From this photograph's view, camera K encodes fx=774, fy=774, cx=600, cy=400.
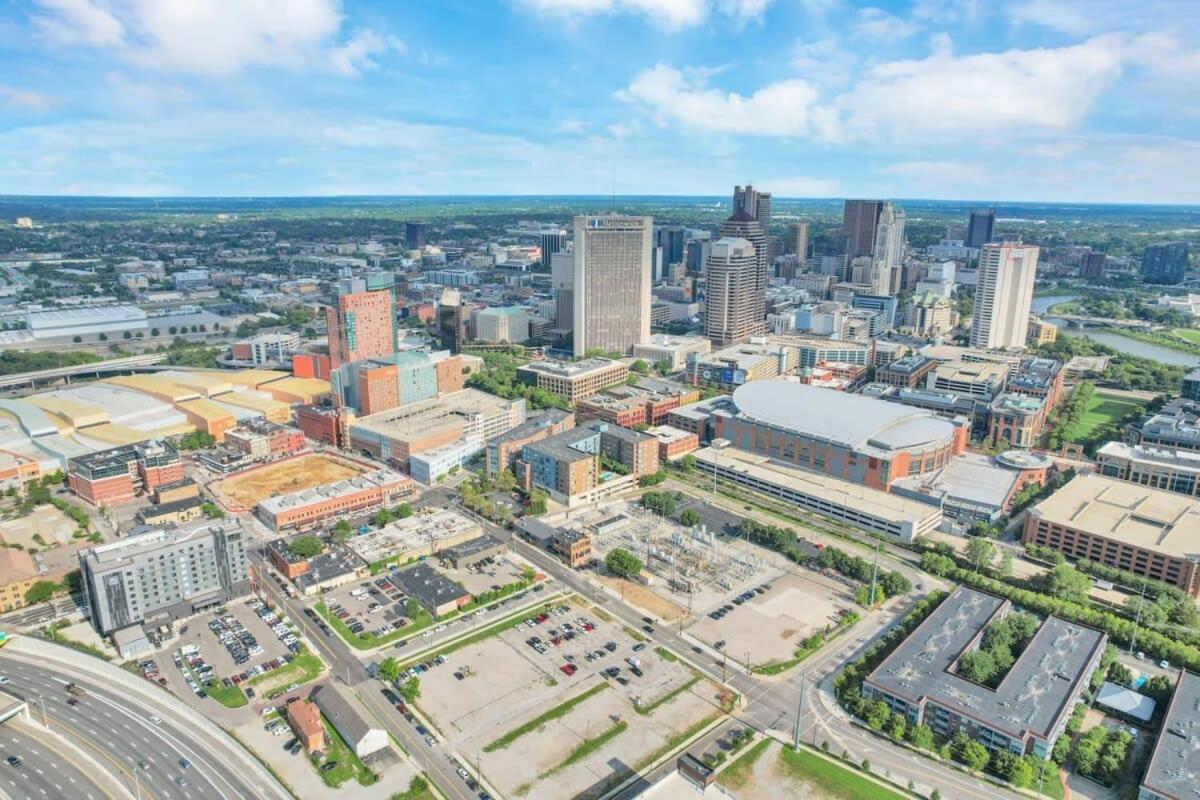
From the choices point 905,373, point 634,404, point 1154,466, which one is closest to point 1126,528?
point 1154,466

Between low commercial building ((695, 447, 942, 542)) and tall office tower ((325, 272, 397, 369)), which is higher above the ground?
tall office tower ((325, 272, 397, 369))

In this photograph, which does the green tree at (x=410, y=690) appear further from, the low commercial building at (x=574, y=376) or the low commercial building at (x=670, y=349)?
the low commercial building at (x=670, y=349)

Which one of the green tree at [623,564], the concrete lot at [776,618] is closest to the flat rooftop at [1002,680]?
the concrete lot at [776,618]

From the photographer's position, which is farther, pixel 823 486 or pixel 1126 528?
pixel 823 486

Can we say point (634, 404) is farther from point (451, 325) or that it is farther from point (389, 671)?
point (389, 671)

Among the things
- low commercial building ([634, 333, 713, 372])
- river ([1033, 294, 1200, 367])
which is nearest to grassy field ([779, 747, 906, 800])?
low commercial building ([634, 333, 713, 372])

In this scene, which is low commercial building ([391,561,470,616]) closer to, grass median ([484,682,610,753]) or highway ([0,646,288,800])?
grass median ([484,682,610,753])

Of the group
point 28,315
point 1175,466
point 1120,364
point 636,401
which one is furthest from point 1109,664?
point 28,315
